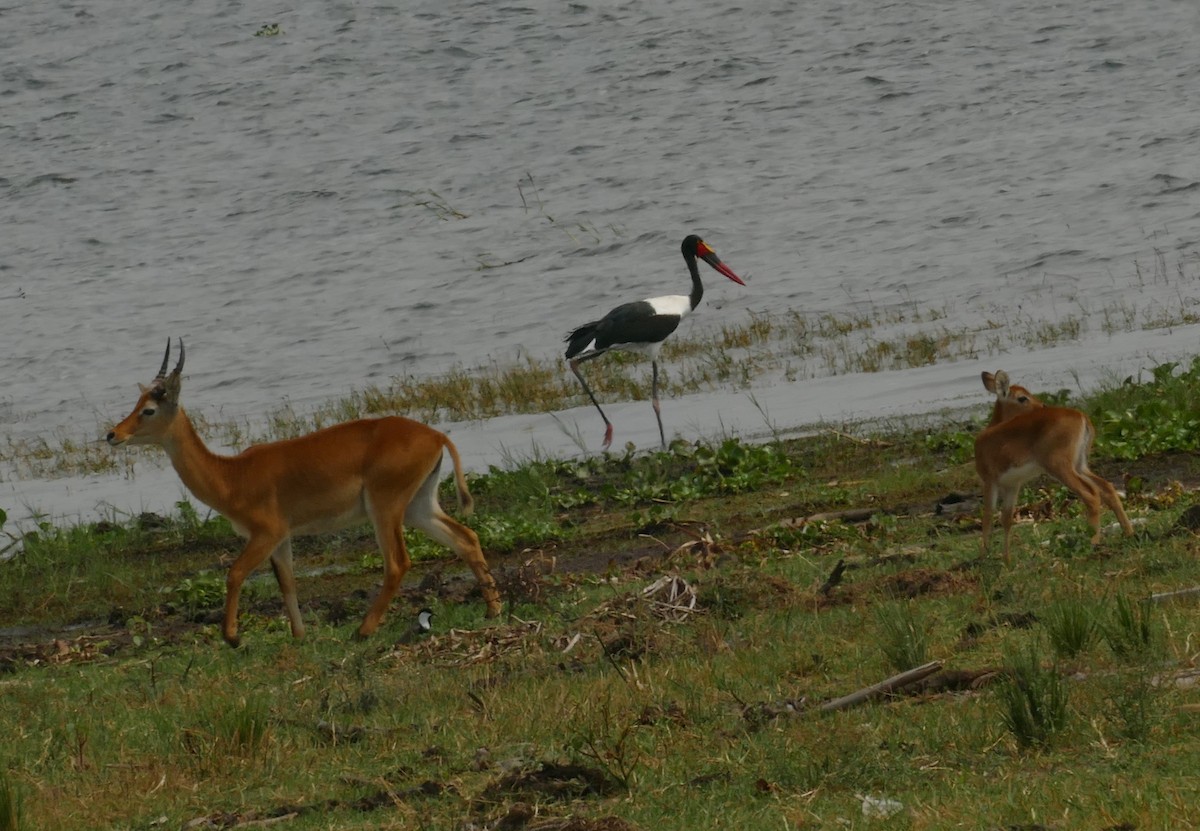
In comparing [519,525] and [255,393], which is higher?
[519,525]

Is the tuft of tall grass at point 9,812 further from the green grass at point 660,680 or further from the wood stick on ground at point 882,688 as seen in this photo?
the wood stick on ground at point 882,688

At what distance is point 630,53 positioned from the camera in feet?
122

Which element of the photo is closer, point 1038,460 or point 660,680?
point 660,680

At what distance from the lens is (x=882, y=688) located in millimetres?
6875

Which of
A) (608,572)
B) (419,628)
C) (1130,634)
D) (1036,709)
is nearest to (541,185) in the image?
(608,572)

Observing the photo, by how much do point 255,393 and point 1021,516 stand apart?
14.8 meters

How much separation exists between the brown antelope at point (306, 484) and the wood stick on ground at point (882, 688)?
3.67 metres

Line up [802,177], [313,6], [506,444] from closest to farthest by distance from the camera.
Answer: [506,444]
[802,177]
[313,6]

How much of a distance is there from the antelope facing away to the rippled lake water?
23.6ft

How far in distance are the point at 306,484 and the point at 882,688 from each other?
4.65 meters

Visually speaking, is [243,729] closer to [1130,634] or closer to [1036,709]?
[1036,709]

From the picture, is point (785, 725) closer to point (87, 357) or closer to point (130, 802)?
point (130, 802)

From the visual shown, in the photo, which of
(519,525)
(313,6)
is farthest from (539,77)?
(519,525)

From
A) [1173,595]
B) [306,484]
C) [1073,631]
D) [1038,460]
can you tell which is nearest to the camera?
[1073,631]
